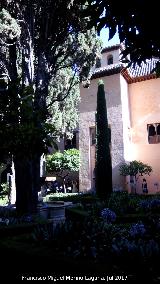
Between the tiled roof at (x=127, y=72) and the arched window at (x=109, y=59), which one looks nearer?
the tiled roof at (x=127, y=72)

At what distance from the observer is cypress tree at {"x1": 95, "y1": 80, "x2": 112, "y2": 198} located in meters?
19.2

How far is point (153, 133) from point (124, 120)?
274 centimetres

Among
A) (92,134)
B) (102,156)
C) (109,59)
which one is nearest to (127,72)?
(109,59)

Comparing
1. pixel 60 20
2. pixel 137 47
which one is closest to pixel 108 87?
pixel 60 20

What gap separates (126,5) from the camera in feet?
14.6

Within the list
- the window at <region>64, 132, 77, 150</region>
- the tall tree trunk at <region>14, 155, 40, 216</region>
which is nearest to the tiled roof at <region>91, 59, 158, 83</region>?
the window at <region>64, 132, 77, 150</region>

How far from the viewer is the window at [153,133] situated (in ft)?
85.2

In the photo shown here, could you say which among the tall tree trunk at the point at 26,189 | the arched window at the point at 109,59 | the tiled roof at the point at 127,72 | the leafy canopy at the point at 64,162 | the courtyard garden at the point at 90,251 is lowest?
the courtyard garden at the point at 90,251

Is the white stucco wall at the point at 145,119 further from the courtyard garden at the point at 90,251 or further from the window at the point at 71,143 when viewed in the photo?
the courtyard garden at the point at 90,251

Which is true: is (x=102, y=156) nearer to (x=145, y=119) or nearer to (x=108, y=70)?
(x=145, y=119)

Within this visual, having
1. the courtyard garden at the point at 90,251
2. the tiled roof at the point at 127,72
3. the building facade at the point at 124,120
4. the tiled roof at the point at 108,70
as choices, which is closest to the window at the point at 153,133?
the building facade at the point at 124,120

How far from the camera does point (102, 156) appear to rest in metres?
19.9

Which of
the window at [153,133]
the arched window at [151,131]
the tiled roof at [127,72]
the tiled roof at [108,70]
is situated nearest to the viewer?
the tiled roof at [108,70]

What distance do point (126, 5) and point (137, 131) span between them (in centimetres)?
2267
